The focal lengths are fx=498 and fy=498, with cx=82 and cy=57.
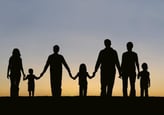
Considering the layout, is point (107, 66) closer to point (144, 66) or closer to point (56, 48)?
point (56, 48)

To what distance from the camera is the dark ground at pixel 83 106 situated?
16.5 metres

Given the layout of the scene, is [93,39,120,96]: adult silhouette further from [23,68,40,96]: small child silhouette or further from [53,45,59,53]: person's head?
[23,68,40,96]: small child silhouette

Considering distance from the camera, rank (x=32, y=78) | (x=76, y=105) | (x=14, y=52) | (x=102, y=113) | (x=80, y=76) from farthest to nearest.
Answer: (x=32, y=78)
(x=80, y=76)
(x=14, y=52)
(x=76, y=105)
(x=102, y=113)

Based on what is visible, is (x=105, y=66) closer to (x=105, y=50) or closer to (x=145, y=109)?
(x=105, y=50)

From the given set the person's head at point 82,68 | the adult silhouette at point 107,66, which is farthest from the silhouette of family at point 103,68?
the person's head at point 82,68

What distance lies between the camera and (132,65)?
21.1 metres

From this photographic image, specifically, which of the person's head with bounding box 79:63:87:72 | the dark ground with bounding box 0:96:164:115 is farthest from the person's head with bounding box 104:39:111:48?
the person's head with bounding box 79:63:87:72

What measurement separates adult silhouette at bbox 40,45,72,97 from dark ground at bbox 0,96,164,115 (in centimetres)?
40

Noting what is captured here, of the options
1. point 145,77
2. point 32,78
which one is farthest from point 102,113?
point 32,78

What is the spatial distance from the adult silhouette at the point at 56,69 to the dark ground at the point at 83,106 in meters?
0.40

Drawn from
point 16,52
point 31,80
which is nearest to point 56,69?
point 16,52

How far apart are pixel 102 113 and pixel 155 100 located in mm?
3868

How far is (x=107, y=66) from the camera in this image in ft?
64.2

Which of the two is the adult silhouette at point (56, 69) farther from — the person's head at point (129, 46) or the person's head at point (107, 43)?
the person's head at point (129, 46)
